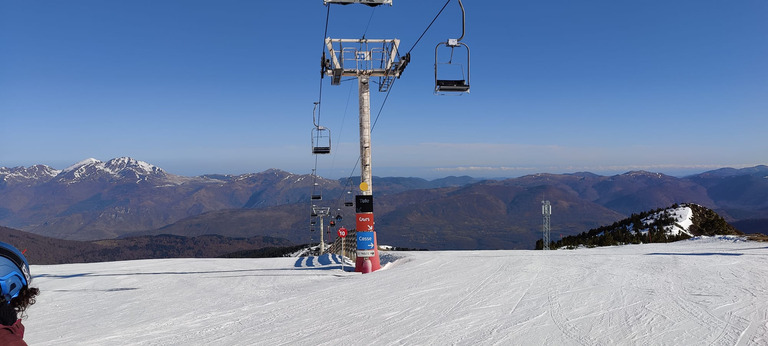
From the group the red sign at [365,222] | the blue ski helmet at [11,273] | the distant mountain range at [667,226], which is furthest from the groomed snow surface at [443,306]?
the distant mountain range at [667,226]

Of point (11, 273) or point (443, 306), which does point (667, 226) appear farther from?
point (11, 273)

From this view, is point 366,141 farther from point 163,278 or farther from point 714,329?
point 714,329

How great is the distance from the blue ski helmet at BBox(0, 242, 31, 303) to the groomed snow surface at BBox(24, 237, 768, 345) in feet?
2.13

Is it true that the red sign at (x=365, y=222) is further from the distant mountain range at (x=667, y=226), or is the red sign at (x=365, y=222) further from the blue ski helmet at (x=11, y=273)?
the distant mountain range at (x=667, y=226)

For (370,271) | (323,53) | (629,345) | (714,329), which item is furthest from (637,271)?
(323,53)

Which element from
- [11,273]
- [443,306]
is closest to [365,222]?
[443,306]

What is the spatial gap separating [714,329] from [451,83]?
10025mm

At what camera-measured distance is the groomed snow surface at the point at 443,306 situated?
696 cm

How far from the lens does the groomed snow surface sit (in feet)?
22.9

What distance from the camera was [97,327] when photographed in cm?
878

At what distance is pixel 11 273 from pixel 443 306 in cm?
977

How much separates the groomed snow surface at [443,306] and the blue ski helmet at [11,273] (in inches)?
25.5

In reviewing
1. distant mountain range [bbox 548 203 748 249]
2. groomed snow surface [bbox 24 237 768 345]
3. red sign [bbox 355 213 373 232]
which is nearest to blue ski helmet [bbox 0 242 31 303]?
groomed snow surface [bbox 24 237 768 345]

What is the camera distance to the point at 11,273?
1045 cm
